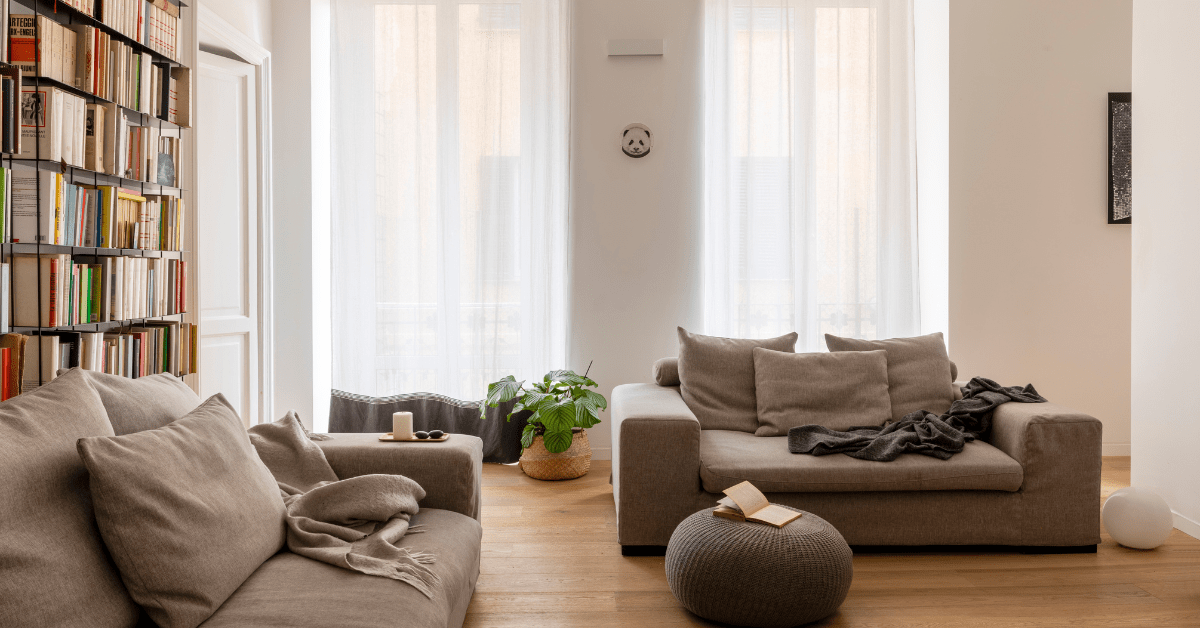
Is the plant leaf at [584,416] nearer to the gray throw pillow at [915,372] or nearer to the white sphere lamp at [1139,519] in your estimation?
the gray throw pillow at [915,372]

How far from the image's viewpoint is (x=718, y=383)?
3279 mm

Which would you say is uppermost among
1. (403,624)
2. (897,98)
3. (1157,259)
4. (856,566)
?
(897,98)

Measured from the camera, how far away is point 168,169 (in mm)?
3041

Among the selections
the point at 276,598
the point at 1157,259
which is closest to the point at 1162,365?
the point at 1157,259

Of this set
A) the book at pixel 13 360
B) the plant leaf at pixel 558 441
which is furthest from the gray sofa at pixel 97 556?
the plant leaf at pixel 558 441

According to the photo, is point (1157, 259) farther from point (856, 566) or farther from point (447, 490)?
point (447, 490)

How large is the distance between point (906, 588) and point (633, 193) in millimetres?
2538

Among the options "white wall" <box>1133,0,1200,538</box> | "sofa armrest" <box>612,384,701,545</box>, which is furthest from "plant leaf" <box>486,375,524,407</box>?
"white wall" <box>1133,0,1200,538</box>

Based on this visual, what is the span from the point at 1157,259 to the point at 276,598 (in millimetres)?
3479

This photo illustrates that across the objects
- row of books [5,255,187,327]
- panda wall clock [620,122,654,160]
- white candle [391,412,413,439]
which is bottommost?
white candle [391,412,413,439]

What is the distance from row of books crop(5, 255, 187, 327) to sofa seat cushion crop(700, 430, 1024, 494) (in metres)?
2.24

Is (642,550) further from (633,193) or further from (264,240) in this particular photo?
(264,240)

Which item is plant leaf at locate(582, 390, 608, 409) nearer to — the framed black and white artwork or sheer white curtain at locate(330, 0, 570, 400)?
sheer white curtain at locate(330, 0, 570, 400)

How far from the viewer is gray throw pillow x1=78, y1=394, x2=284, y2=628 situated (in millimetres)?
1332
